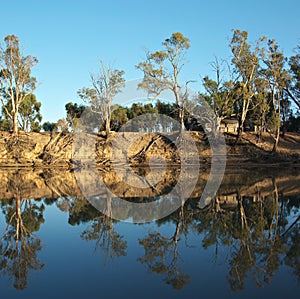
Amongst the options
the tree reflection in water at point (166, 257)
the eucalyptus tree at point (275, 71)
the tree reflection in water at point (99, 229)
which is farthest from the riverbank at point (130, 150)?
the tree reflection in water at point (166, 257)

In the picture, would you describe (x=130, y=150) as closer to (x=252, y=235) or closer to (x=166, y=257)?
(x=252, y=235)

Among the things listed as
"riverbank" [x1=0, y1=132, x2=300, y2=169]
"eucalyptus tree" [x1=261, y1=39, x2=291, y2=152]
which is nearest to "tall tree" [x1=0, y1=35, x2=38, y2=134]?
"riverbank" [x1=0, y1=132, x2=300, y2=169]

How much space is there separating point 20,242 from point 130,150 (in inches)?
1035

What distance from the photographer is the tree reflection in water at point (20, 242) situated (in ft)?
17.9

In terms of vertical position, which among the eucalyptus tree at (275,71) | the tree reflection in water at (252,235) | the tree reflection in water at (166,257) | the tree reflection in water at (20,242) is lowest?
the tree reflection in water at (20,242)

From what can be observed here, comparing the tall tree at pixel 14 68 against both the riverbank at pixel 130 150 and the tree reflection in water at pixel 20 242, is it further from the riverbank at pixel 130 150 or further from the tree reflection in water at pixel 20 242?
the tree reflection in water at pixel 20 242

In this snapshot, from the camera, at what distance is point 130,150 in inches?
1312

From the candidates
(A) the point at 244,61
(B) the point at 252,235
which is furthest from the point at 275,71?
(B) the point at 252,235

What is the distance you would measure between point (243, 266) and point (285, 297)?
1125mm

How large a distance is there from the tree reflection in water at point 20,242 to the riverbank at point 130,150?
64.7 ft

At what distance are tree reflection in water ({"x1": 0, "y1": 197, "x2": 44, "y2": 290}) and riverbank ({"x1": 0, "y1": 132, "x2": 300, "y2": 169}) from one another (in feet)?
64.7

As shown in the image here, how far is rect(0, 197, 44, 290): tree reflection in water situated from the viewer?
5461 mm

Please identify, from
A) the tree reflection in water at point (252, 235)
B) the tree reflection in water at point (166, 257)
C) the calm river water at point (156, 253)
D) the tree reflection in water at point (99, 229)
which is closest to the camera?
the calm river water at point (156, 253)

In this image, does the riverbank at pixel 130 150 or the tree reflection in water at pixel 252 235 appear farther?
the riverbank at pixel 130 150
